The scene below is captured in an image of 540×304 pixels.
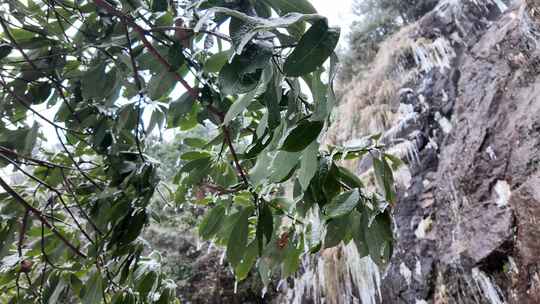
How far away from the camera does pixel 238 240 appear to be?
0.55 m

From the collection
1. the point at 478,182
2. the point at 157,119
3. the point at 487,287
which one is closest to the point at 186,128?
the point at 157,119

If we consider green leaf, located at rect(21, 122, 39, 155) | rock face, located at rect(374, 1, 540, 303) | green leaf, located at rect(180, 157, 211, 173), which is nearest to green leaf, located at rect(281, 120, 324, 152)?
green leaf, located at rect(180, 157, 211, 173)

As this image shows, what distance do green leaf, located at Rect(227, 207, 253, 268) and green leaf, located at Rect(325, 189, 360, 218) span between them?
0.15m

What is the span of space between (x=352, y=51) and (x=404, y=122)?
6.44ft

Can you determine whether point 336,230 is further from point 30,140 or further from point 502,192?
point 502,192

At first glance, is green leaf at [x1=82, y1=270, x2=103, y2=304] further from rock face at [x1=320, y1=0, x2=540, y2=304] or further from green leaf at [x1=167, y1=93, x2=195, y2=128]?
rock face at [x1=320, y1=0, x2=540, y2=304]

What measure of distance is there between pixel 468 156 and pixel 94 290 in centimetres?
202

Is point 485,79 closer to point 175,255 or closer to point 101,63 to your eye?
point 101,63

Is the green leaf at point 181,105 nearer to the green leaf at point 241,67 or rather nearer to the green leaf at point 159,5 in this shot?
the green leaf at point 159,5

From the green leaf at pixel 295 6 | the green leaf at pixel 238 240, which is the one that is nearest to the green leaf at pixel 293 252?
the green leaf at pixel 238 240

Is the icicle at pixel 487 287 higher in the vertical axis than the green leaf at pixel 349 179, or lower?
lower

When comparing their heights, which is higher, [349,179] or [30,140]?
[30,140]

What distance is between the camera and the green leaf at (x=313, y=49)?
10.2 inches

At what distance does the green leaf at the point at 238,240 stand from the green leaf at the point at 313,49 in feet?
1.08
